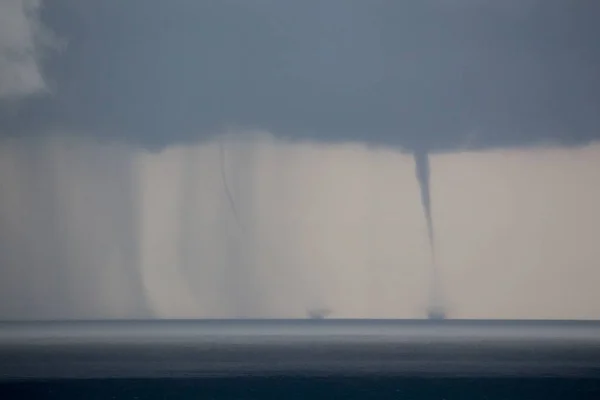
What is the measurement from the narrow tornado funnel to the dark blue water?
19 centimetres

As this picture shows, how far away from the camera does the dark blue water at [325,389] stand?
1.45m

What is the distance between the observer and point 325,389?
147 centimetres

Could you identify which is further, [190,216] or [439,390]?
[439,390]

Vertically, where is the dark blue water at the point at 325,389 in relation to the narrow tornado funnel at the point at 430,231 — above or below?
below

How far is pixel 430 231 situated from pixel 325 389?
1.44 ft

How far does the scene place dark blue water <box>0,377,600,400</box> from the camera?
1.45m

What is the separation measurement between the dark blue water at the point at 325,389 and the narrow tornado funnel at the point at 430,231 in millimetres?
188

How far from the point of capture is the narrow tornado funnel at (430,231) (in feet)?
4.56

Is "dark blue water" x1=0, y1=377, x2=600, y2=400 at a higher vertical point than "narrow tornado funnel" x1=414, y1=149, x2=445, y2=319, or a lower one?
lower

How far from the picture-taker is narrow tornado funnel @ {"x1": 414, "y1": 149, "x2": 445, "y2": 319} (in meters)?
1.39

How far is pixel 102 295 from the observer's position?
54.1 inches

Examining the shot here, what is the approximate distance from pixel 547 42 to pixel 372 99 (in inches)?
15.9

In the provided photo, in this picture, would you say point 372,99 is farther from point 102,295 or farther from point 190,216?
point 102,295

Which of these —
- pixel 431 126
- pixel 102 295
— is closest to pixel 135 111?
pixel 102 295
